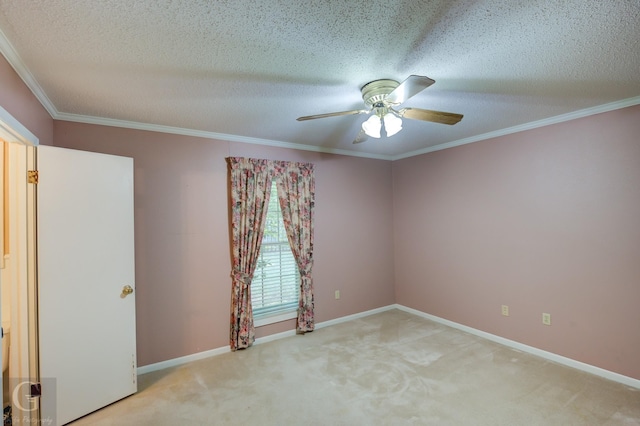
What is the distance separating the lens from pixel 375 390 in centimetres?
253

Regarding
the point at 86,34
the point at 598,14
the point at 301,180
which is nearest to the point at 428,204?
the point at 301,180

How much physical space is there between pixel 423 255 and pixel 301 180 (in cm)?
215

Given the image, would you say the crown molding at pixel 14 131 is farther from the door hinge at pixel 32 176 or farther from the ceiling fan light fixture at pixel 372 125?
the ceiling fan light fixture at pixel 372 125

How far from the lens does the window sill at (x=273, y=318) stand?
3546 millimetres

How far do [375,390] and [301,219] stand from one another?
2065 mm

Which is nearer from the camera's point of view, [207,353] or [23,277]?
[23,277]

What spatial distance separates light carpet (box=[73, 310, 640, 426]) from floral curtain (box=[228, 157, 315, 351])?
415mm

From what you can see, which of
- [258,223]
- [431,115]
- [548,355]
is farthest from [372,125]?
[548,355]

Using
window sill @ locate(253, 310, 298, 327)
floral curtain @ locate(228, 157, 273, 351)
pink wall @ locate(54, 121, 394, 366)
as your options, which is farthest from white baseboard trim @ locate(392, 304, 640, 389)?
floral curtain @ locate(228, 157, 273, 351)

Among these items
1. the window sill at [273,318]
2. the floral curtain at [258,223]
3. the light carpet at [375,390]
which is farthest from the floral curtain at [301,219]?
the light carpet at [375,390]

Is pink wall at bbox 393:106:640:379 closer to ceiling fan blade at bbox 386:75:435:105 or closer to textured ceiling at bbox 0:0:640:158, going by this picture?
textured ceiling at bbox 0:0:640:158

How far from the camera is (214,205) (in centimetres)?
336

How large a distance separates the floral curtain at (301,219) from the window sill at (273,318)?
0.11m

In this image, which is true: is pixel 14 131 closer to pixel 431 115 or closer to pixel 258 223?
pixel 258 223
